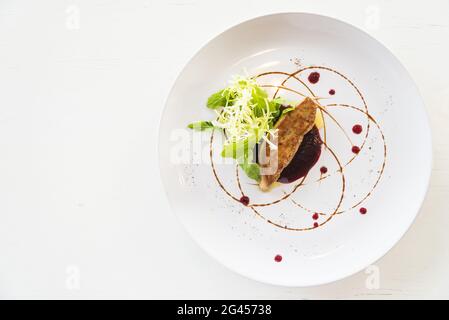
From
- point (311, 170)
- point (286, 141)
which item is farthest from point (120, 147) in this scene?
point (311, 170)

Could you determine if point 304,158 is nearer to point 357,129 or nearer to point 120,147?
point 357,129

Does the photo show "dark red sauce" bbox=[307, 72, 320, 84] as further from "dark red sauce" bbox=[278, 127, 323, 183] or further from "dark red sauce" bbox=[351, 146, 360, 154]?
"dark red sauce" bbox=[351, 146, 360, 154]

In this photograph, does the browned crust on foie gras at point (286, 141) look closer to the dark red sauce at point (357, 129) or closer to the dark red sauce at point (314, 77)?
the dark red sauce at point (314, 77)

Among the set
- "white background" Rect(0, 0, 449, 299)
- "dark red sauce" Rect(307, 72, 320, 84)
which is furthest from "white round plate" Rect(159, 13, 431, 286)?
"white background" Rect(0, 0, 449, 299)

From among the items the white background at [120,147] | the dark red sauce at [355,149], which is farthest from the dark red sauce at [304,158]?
the white background at [120,147]
